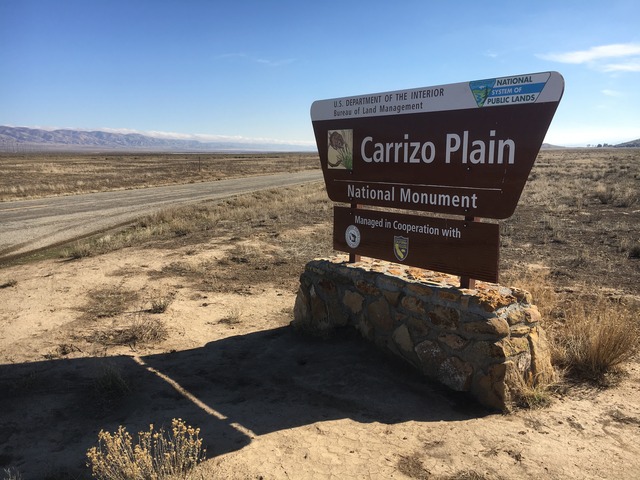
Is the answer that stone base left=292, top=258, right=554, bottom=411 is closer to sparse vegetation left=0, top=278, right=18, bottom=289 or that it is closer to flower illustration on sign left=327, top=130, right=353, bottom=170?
flower illustration on sign left=327, top=130, right=353, bottom=170

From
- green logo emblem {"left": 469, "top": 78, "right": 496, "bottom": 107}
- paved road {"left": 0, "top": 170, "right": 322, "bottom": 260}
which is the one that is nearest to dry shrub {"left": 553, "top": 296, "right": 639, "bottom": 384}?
green logo emblem {"left": 469, "top": 78, "right": 496, "bottom": 107}

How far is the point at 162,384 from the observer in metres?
4.59

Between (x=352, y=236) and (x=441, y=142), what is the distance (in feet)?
5.37

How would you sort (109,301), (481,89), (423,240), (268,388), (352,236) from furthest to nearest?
(109,301) < (352,236) < (423,240) < (268,388) < (481,89)

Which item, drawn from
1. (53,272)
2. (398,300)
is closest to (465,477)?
(398,300)

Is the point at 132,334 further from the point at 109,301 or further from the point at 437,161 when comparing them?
the point at 437,161

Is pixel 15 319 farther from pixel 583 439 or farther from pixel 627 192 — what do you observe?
pixel 627 192

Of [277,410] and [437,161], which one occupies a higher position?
[437,161]

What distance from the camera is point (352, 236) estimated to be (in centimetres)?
566

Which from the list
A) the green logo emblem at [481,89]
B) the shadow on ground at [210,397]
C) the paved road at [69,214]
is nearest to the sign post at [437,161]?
the green logo emblem at [481,89]

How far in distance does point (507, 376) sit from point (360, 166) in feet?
9.08

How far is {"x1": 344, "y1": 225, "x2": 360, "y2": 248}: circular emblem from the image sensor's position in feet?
18.4

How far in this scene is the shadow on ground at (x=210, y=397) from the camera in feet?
12.0

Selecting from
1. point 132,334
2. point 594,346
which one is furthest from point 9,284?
point 594,346
